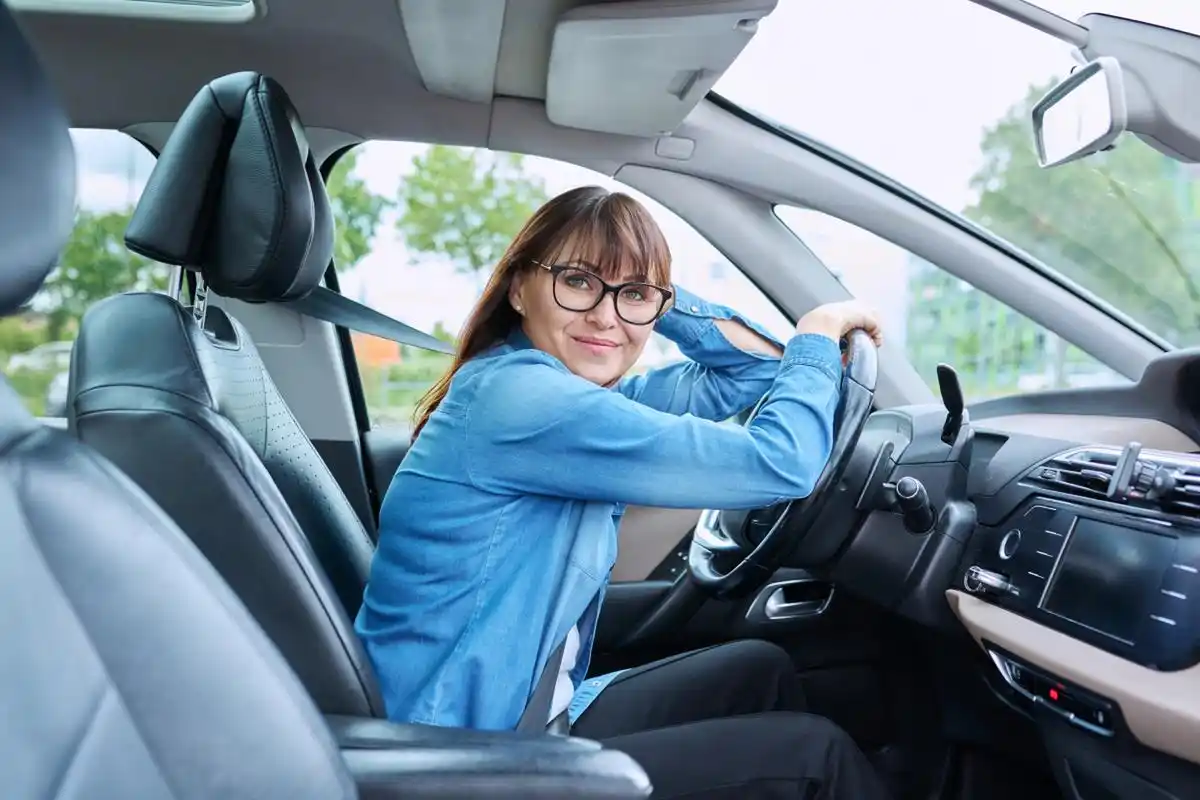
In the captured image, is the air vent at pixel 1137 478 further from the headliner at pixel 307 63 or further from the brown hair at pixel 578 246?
the headliner at pixel 307 63

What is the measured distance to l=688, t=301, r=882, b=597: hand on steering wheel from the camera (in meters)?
1.50

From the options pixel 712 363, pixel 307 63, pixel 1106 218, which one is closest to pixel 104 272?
pixel 307 63

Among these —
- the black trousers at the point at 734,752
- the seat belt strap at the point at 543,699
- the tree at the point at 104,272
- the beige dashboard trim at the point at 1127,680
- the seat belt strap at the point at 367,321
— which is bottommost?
the black trousers at the point at 734,752

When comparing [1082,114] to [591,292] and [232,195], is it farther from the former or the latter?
[232,195]

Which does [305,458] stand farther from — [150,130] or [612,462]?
[150,130]

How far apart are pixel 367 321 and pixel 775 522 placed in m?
1.02

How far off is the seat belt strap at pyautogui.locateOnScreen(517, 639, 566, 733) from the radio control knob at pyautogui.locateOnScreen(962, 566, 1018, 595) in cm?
63

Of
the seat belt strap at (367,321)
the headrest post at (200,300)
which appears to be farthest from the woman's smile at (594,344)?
the seat belt strap at (367,321)

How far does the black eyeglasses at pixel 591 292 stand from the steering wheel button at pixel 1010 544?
2.10ft

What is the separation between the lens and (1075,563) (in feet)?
4.74

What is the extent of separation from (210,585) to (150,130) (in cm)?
169

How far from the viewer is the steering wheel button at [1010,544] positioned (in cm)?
158

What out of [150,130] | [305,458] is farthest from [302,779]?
[150,130]

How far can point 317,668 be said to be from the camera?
1233 millimetres
